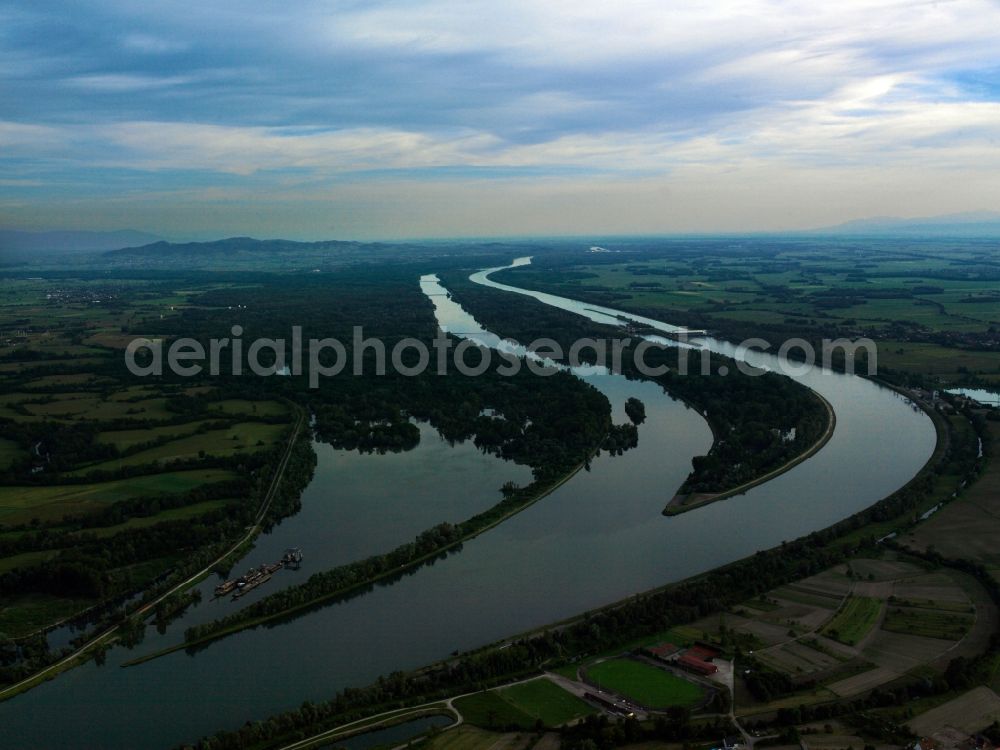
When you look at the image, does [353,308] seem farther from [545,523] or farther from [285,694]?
[285,694]

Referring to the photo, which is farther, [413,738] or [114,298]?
[114,298]

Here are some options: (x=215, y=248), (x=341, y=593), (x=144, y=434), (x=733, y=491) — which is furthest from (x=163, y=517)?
(x=215, y=248)

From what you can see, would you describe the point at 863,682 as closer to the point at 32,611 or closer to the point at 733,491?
the point at 733,491

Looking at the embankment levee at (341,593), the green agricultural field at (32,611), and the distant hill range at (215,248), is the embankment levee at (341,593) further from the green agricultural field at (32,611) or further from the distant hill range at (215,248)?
the distant hill range at (215,248)

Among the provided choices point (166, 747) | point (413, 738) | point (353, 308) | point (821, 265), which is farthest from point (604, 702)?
point (821, 265)

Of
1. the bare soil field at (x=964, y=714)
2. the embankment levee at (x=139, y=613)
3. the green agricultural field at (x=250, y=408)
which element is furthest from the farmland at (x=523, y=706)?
the green agricultural field at (x=250, y=408)

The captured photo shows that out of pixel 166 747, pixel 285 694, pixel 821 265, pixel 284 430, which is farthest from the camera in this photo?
pixel 821 265

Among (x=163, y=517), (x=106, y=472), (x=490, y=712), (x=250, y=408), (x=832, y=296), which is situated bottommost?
(x=490, y=712)
